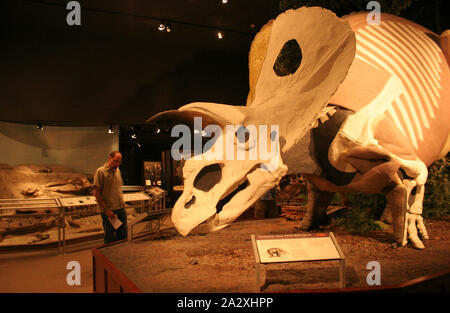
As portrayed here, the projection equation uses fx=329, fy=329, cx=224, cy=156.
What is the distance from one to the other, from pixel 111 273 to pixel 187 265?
25.6 inches

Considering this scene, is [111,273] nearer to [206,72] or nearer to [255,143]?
[255,143]

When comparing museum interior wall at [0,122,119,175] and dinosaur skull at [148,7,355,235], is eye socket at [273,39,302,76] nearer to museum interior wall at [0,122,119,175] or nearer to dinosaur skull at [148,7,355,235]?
dinosaur skull at [148,7,355,235]

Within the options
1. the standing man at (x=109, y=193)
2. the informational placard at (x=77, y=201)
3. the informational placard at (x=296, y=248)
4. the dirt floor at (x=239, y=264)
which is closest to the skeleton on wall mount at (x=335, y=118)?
the informational placard at (x=296, y=248)

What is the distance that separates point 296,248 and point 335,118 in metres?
1.59

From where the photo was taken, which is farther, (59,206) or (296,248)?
(59,206)

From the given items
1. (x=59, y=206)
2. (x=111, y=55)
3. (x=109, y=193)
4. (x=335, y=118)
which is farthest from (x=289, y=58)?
(x=59, y=206)

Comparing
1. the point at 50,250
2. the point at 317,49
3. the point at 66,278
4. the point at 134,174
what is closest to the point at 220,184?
the point at 317,49

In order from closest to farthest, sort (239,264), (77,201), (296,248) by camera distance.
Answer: (296,248) → (239,264) → (77,201)

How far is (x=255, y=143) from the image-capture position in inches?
96.3

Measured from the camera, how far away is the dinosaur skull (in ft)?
7.02

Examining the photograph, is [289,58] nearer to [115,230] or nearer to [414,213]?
[414,213]

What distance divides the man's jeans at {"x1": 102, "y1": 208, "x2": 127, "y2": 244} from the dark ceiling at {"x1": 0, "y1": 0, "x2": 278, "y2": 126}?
246cm

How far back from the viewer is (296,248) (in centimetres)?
Answer: 225

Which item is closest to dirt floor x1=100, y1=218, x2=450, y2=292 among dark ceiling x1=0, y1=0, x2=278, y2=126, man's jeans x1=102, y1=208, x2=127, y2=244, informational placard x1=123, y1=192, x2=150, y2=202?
man's jeans x1=102, y1=208, x2=127, y2=244
